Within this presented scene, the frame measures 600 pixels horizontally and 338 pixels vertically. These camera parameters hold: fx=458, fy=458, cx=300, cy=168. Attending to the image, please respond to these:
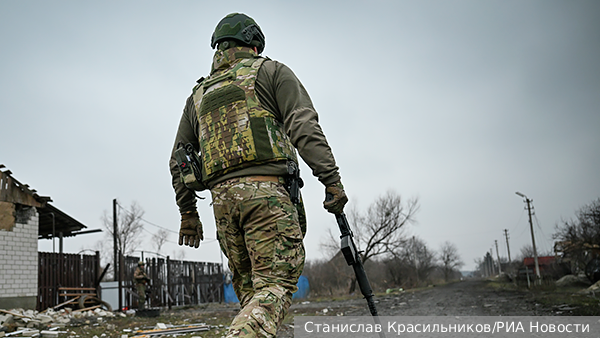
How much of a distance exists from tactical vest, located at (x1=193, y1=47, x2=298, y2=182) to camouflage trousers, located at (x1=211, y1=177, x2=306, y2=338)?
0.42 feet

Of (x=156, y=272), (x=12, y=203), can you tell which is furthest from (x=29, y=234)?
(x=156, y=272)

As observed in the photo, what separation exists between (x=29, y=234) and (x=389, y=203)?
820 inches

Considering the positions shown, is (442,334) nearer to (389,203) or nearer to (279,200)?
(279,200)

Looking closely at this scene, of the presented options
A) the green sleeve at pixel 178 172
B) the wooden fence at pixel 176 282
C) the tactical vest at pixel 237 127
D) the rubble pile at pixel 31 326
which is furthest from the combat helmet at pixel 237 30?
the wooden fence at pixel 176 282

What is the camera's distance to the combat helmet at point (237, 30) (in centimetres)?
267

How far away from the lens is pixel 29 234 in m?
14.3

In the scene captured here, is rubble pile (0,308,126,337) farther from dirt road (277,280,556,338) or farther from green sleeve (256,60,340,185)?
green sleeve (256,60,340,185)

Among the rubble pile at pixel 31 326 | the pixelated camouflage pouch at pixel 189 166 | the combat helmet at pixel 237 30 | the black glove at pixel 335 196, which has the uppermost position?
the combat helmet at pixel 237 30

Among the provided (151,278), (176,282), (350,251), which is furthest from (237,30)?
(176,282)

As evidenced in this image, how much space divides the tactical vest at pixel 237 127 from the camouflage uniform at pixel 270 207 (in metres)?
0.02

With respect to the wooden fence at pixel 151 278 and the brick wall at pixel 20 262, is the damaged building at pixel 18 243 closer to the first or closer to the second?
the brick wall at pixel 20 262

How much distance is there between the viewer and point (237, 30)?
2670 mm

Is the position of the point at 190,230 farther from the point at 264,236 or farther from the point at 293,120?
the point at 293,120

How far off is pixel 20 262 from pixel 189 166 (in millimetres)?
13968
